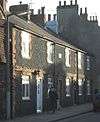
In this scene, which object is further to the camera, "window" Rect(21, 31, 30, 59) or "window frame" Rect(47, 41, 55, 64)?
"window frame" Rect(47, 41, 55, 64)

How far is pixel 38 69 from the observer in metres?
36.7

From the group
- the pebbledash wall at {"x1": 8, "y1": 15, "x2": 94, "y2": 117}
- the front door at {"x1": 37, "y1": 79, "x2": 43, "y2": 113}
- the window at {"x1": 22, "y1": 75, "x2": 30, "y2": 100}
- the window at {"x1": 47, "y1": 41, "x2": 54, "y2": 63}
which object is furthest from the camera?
the window at {"x1": 47, "y1": 41, "x2": 54, "y2": 63}

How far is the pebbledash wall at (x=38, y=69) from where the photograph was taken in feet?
107

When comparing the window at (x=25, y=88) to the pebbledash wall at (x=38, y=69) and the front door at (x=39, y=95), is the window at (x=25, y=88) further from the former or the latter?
the front door at (x=39, y=95)

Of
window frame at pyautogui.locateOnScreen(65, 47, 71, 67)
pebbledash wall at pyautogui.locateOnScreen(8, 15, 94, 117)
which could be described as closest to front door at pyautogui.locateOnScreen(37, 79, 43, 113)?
pebbledash wall at pyautogui.locateOnScreen(8, 15, 94, 117)

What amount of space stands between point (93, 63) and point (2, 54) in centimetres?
2816

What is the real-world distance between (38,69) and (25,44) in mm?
2933

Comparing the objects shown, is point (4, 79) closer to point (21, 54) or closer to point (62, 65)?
point (21, 54)

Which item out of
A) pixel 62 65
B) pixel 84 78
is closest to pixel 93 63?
pixel 84 78

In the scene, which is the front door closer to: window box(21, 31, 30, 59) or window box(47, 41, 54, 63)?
window box(47, 41, 54, 63)

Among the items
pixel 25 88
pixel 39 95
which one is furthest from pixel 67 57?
pixel 25 88

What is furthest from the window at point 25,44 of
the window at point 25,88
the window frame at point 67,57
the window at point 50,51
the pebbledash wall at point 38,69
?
the window frame at point 67,57

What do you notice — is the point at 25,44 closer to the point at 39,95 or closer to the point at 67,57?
the point at 39,95

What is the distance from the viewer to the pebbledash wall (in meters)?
32.5
